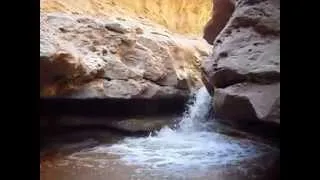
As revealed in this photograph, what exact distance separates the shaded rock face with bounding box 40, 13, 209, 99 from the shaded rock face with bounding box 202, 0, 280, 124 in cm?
94

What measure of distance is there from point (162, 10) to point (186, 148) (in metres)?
5.99

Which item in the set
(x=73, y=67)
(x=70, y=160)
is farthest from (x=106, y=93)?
(x=70, y=160)

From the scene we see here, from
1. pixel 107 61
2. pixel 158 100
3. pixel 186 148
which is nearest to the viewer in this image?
pixel 186 148

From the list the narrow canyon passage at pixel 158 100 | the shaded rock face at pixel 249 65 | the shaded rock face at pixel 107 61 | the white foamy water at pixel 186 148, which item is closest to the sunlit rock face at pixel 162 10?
the narrow canyon passage at pixel 158 100

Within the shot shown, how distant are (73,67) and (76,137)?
29.4 inches

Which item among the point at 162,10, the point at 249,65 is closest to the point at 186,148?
the point at 249,65

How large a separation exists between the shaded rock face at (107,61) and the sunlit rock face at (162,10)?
65.9 inches

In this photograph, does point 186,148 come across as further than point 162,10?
No

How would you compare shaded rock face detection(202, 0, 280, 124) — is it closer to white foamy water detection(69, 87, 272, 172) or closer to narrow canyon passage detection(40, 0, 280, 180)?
narrow canyon passage detection(40, 0, 280, 180)

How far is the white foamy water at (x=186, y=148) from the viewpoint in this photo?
11.3ft

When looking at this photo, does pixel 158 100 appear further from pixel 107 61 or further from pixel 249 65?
pixel 249 65

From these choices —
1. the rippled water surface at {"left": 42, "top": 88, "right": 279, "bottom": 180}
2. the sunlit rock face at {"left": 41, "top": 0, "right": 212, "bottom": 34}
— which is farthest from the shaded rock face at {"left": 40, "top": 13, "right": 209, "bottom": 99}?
the sunlit rock face at {"left": 41, "top": 0, "right": 212, "bottom": 34}

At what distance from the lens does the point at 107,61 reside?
489cm
